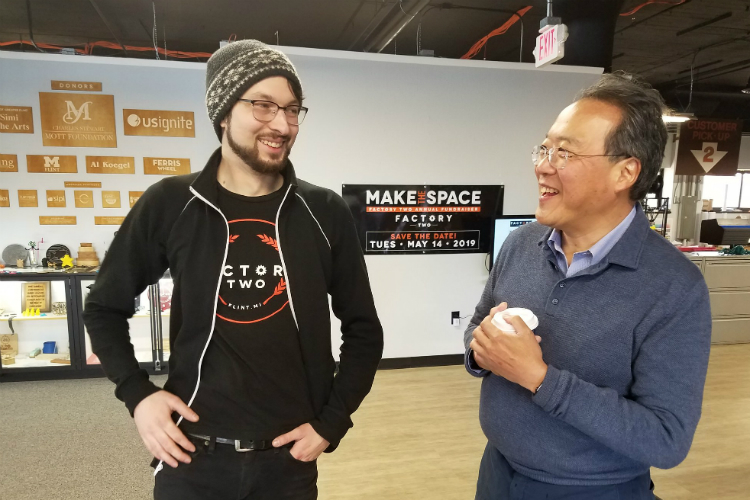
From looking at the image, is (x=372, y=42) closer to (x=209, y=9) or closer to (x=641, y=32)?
(x=209, y=9)

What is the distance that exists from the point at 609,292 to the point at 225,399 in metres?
0.95

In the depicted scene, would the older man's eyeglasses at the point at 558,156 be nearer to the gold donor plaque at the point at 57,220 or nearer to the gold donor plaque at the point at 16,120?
the gold donor plaque at the point at 57,220

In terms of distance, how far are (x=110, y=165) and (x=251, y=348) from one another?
12.1ft

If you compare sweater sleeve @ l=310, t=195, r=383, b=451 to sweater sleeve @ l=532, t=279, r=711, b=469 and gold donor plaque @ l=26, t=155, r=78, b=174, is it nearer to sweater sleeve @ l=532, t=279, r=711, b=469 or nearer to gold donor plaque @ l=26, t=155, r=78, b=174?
sweater sleeve @ l=532, t=279, r=711, b=469

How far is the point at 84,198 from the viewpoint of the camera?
13.4 ft

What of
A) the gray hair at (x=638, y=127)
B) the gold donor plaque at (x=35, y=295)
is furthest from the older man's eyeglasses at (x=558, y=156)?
the gold donor plaque at (x=35, y=295)

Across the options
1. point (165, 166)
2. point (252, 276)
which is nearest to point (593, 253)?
point (252, 276)

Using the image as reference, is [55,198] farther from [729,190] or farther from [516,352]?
[729,190]

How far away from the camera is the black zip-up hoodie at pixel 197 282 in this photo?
115 cm

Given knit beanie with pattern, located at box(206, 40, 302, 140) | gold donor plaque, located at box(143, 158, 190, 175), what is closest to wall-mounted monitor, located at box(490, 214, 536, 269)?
gold donor plaque, located at box(143, 158, 190, 175)

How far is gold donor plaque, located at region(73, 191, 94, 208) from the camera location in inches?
159

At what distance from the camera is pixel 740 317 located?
5.01 m

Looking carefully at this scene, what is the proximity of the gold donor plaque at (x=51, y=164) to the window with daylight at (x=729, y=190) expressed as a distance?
1188 centimetres

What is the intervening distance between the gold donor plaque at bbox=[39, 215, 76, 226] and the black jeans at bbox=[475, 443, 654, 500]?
13.8 feet
